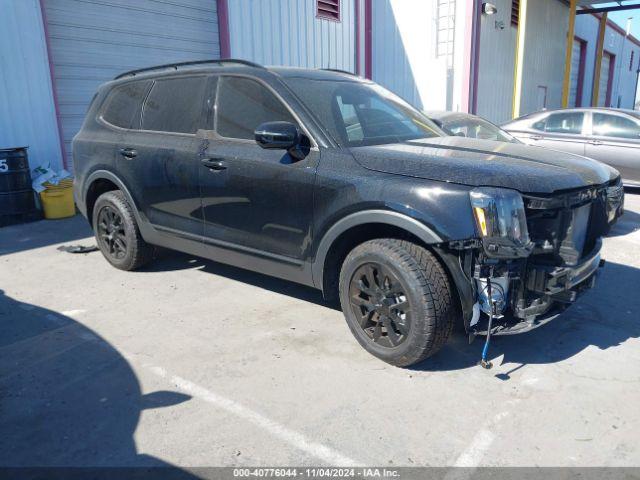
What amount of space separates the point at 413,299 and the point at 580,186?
3.94 feet

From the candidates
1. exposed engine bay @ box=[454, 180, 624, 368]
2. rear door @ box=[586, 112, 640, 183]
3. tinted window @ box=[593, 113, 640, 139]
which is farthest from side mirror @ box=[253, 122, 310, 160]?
tinted window @ box=[593, 113, 640, 139]

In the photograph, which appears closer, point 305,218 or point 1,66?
point 305,218

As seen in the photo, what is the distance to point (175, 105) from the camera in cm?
459

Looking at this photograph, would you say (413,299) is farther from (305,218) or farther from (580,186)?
(580,186)

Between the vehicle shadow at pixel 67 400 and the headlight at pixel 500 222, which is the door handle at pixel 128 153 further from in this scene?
the headlight at pixel 500 222

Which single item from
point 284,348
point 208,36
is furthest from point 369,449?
point 208,36

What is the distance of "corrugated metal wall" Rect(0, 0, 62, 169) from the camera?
24.5 feet

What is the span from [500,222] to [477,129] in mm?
4961

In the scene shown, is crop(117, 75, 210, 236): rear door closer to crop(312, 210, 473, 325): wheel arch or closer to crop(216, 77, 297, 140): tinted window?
crop(216, 77, 297, 140): tinted window

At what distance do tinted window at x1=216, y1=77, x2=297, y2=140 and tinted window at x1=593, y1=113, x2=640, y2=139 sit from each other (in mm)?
7504

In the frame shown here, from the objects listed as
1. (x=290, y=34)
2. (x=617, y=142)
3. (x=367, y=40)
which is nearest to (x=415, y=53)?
(x=367, y=40)

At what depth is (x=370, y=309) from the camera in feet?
11.3

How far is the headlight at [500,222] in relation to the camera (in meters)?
2.89

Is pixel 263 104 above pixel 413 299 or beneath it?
above
